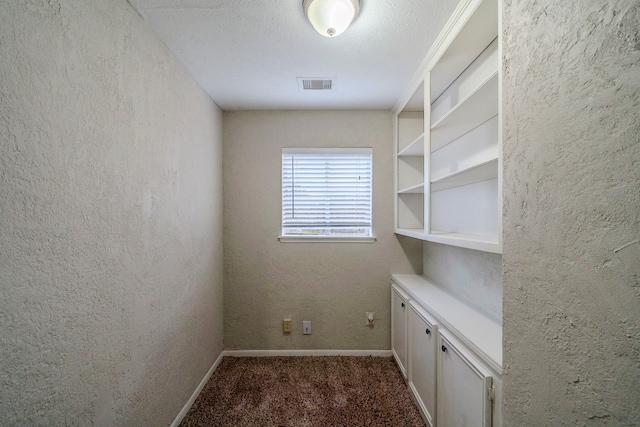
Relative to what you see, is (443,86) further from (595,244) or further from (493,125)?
(595,244)

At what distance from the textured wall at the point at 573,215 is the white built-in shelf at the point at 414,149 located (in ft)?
3.97

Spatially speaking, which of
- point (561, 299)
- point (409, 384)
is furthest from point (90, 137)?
point (409, 384)

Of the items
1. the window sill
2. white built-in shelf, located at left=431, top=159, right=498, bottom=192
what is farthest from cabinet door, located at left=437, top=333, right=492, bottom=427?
the window sill

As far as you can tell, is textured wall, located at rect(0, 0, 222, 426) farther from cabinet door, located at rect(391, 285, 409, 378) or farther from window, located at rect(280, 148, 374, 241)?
cabinet door, located at rect(391, 285, 409, 378)

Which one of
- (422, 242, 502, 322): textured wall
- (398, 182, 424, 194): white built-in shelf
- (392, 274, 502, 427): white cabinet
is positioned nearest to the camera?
(392, 274, 502, 427): white cabinet

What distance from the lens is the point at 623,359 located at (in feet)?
1.67

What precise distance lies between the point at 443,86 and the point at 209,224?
7.07 feet

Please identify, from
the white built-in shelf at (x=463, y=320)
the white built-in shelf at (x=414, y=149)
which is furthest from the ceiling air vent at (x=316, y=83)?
the white built-in shelf at (x=463, y=320)

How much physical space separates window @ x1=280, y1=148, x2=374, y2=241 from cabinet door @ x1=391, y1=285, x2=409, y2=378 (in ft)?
2.14

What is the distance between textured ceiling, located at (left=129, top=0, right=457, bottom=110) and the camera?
1303 millimetres

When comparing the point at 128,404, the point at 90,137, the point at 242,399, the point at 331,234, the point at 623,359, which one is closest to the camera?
the point at 623,359

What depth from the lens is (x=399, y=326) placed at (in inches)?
89.2

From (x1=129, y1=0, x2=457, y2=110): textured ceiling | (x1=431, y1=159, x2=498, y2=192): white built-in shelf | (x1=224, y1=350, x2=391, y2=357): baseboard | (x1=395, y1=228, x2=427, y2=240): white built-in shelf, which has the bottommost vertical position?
(x1=224, y1=350, x2=391, y2=357): baseboard

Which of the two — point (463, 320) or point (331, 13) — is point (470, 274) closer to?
point (463, 320)
